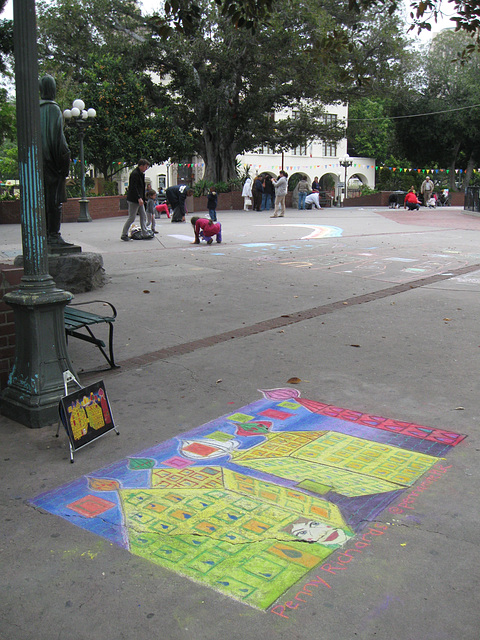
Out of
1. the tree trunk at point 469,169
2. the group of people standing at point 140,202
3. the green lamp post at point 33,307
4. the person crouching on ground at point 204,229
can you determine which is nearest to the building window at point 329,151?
the tree trunk at point 469,169

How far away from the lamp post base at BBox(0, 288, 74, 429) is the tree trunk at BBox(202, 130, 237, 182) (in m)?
32.0

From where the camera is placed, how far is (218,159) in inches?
1409

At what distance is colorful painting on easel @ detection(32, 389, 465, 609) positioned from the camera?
9.18 ft

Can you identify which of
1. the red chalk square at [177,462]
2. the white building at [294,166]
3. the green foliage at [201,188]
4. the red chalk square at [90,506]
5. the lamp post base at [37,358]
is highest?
the white building at [294,166]

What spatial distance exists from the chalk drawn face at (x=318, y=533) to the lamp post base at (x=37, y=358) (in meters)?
2.14

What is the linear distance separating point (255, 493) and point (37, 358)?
1.93 metres

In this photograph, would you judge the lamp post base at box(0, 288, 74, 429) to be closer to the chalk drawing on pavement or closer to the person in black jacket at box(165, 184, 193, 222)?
the chalk drawing on pavement

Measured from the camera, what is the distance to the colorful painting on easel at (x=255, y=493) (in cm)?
280

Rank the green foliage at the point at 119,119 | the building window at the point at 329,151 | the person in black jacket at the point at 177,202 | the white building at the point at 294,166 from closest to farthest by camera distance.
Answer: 1. the person in black jacket at the point at 177,202
2. the green foliage at the point at 119,119
3. the white building at the point at 294,166
4. the building window at the point at 329,151

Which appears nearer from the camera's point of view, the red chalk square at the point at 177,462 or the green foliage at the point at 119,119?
the red chalk square at the point at 177,462

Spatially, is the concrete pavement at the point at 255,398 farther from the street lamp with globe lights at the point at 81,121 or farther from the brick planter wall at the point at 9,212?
the brick planter wall at the point at 9,212

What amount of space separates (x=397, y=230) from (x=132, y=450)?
59.0 feet

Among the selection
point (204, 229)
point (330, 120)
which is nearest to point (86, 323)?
point (204, 229)

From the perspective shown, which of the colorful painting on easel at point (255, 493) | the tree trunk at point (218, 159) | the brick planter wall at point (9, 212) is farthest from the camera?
the tree trunk at point (218, 159)
